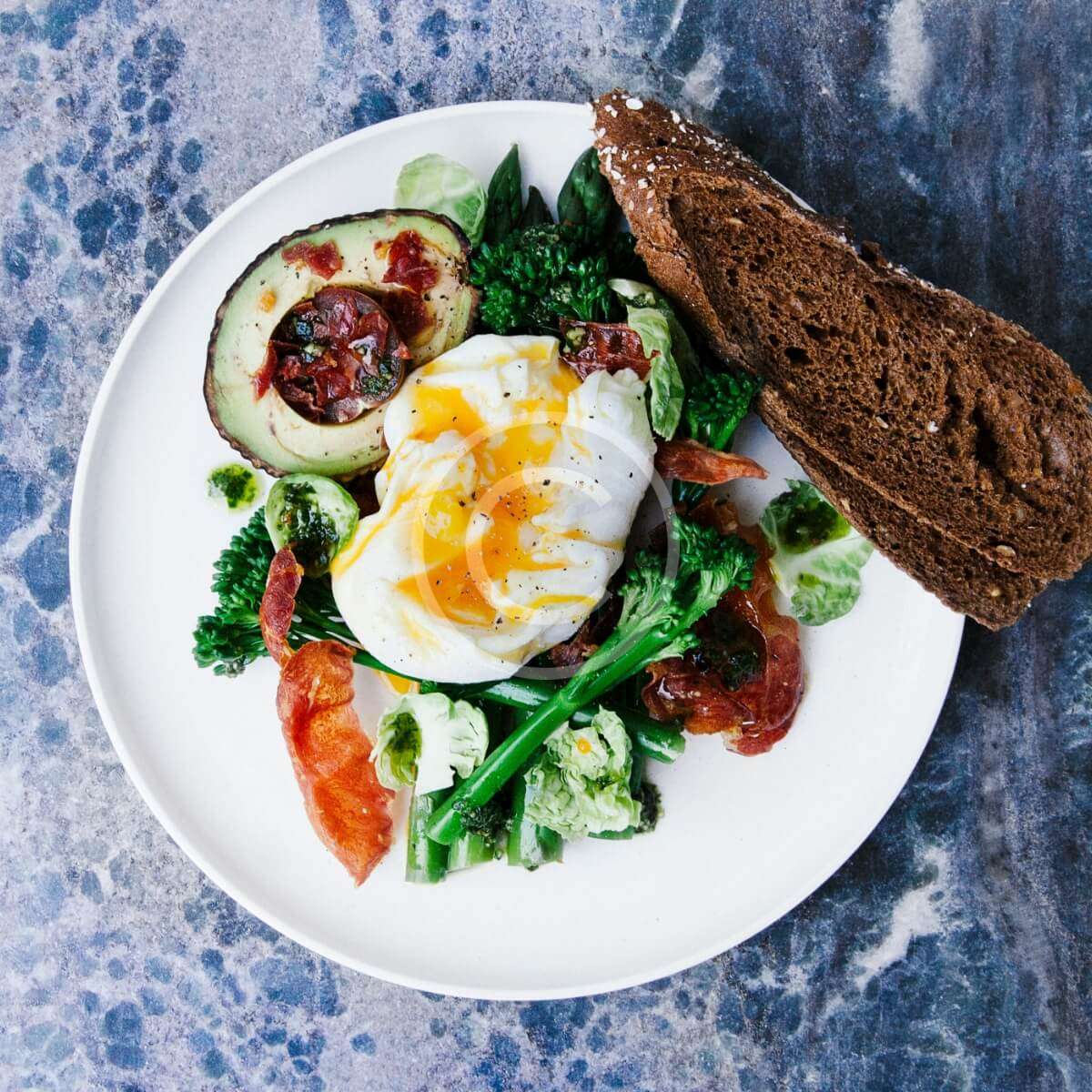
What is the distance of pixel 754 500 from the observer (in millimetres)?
3211

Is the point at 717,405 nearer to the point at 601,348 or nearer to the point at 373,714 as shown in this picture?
the point at 601,348

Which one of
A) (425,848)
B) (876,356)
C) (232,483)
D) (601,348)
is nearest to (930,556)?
(876,356)

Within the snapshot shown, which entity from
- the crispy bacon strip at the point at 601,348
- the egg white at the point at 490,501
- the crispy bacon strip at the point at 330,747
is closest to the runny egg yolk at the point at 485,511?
the egg white at the point at 490,501

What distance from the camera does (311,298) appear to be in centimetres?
297

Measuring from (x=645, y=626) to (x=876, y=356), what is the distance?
3.57 ft

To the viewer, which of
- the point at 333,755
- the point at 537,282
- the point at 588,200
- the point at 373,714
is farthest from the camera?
the point at 373,714

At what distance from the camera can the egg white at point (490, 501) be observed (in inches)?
112

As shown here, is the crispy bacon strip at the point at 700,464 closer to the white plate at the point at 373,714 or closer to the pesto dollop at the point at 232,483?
the white plate at the point at 373,714

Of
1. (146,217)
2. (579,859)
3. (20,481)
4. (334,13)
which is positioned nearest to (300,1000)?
(579,859)

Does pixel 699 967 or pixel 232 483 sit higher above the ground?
pixel 232 483

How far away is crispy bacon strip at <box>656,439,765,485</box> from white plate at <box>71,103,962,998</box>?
0.88 ft

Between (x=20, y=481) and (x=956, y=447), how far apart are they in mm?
3307

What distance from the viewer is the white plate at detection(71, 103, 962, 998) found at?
3.16 m

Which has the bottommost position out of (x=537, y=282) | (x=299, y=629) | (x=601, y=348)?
(x=299, y=629)
